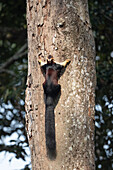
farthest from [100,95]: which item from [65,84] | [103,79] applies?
[65,84]

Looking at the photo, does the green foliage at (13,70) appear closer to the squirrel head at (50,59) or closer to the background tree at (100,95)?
the background tree at (100,95)

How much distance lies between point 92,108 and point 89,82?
111mm

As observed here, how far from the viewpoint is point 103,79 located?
243cm

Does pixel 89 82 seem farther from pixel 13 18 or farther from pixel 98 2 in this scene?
pixel 13 18

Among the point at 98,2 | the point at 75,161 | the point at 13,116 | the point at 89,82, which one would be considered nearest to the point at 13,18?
the point at 98,2

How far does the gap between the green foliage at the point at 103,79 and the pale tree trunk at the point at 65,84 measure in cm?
112

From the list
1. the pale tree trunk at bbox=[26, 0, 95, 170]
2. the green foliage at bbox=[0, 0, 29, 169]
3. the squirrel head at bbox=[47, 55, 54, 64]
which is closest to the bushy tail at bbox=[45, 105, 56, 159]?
the pale tree trunk at bbox=[26, 0, 95, 170]

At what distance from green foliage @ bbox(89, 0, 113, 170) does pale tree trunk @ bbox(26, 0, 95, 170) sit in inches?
44.0

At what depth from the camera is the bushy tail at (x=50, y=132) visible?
1137 millimetres

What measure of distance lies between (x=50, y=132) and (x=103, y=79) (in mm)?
1367

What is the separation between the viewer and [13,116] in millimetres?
2639

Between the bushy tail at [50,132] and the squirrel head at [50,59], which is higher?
the squirrel head at [50,59]

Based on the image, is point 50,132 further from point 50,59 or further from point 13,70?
point 13,70

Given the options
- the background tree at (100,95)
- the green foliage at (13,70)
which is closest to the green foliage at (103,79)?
the background tree at (100,95)
